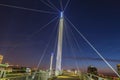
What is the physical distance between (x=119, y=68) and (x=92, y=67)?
20.8 meters

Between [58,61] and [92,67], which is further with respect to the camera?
[92,67]

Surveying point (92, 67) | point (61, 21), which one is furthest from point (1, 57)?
point (92, 67)

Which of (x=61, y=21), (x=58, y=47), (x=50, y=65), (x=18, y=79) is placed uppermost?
(x=61, y=21)

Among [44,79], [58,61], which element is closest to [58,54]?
[58,61]

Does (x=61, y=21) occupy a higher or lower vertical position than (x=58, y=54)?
higher

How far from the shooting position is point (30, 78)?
1328 cm

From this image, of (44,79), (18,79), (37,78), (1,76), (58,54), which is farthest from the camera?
(58,54)

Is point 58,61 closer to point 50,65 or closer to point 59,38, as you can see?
point 50,65

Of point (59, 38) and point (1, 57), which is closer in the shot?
point (1, 57)

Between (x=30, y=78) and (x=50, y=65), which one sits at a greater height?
(x=50, y=65)

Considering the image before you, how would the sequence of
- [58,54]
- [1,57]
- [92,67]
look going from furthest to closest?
1. [92,67]
2. [58,54]
3. [1,57]

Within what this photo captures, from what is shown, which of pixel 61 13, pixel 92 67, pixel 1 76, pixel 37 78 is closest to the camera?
pixel 1 76

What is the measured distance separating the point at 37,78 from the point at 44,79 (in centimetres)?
142

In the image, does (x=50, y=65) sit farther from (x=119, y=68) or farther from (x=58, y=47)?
(x=119, y=68)
